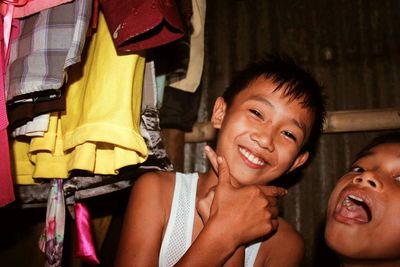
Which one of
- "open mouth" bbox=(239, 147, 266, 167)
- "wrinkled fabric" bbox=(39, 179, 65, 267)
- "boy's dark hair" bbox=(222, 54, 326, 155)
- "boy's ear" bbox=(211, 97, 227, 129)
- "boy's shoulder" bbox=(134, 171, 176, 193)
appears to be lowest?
"wrinkled fabric" bbox=(39, 179, 65, 267)

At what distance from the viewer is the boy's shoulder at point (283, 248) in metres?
1.55

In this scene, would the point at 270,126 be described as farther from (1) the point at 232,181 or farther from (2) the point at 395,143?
(2) the point at 395,143

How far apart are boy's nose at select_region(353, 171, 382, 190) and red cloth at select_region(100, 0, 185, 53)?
0.94m

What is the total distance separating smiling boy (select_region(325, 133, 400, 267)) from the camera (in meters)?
1.22

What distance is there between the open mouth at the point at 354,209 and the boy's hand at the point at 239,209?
0.31m

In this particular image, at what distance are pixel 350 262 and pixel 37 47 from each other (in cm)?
153

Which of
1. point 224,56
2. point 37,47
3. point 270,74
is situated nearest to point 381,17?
point 224,56

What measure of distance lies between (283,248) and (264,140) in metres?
0.56

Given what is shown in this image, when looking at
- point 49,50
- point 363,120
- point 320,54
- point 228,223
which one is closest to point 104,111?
point 49,50

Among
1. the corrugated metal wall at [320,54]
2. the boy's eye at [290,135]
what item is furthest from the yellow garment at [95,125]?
the corrugated metal wall at [320,54]

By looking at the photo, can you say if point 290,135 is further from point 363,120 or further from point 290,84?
point 363,120

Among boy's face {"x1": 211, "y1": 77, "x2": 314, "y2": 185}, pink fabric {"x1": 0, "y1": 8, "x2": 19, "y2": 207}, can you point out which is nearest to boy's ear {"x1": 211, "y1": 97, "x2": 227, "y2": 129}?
boy's face {"x1": 211, "y1": 77, "x2": 314, "y2": 185}

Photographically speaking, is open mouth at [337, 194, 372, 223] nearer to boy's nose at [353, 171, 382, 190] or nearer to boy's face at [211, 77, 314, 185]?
boy's nose at [353, 171, 382, 190]

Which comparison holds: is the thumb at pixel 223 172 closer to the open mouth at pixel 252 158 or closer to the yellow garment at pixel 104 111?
the open mouth at pixel 252 158
